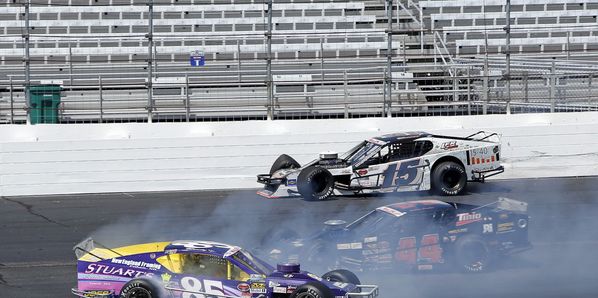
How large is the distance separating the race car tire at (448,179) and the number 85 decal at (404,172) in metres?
0.23

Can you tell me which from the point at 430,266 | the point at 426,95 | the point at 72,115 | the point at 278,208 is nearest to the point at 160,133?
the point at 72,115

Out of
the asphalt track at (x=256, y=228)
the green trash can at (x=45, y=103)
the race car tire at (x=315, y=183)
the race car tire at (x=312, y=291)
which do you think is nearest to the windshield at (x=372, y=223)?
the asphalt track at (x=256, y=228)

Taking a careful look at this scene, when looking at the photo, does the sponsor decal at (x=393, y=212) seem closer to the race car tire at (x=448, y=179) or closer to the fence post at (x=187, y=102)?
the race car tire at (x=448, y=179)

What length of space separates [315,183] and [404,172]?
148 cm

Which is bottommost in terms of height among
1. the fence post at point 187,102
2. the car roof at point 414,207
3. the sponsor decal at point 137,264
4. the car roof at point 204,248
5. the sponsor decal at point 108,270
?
the sponsor decal at point 108,270

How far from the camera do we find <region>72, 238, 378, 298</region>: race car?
8.99m

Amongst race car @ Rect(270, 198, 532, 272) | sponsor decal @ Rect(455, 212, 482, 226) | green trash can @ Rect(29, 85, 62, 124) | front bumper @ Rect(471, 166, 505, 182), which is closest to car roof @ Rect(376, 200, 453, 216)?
race car @ Rect(270, 198, 532, 272)

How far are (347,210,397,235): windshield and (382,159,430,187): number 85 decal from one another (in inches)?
173

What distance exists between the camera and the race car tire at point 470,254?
35.1ft

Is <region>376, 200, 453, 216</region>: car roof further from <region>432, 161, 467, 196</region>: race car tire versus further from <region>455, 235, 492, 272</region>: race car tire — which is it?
<region>432, 161, 467, 196</region>: race car tire

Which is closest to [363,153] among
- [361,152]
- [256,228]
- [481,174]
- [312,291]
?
[361,152]

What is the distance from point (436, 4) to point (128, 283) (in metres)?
16.5

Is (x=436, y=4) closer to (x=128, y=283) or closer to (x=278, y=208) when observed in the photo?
(x=278, y=208)

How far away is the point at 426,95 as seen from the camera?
1939 cm
